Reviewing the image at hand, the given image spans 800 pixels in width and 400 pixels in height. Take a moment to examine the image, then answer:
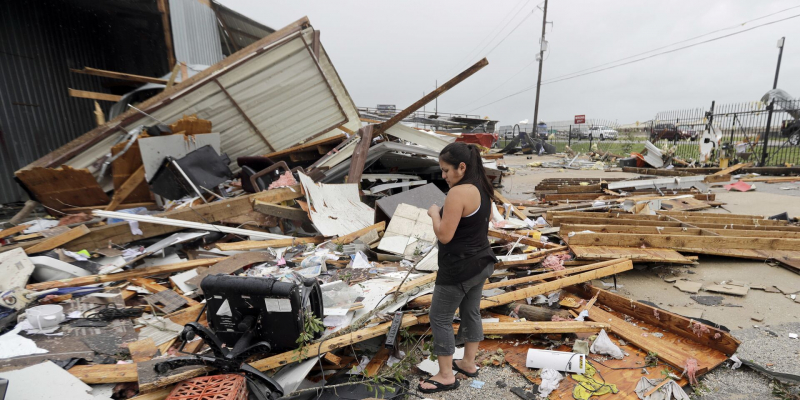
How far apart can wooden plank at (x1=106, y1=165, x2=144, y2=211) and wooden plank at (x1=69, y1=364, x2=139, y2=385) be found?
3.73 meters

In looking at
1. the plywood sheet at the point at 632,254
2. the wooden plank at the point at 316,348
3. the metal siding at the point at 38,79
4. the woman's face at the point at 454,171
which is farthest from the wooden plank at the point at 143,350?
the metal siding at the point at 38,79

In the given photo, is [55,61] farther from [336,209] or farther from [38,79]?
[336,209]

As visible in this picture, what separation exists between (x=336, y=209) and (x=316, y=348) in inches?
108

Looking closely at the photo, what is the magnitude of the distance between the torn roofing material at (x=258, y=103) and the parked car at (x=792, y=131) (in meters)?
15.5

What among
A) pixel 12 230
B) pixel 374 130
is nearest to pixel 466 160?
pixel 374 130

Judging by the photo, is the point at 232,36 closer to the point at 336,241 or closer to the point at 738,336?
the point at 336,241

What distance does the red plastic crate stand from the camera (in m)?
1.93

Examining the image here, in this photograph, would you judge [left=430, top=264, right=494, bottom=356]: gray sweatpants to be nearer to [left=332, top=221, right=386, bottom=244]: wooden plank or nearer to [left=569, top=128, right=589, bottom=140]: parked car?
[left=332, top=221, right=386, bottom=244]: wooden plank

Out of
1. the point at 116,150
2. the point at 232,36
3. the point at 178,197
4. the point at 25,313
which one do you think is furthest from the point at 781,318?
the point at 232,36

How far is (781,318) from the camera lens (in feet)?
10.5

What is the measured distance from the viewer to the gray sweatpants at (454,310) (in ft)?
7.75

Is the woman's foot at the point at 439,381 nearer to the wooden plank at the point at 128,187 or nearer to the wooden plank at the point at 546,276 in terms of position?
the wooden plank at the point at 546,276

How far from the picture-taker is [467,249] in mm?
2256

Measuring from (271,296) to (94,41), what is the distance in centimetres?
983
